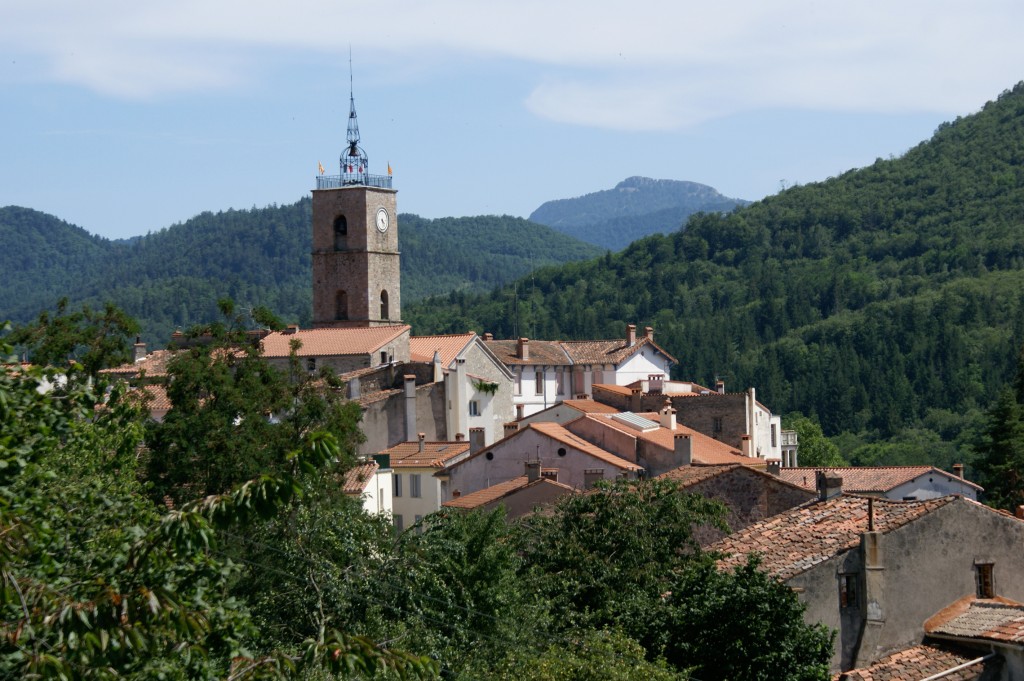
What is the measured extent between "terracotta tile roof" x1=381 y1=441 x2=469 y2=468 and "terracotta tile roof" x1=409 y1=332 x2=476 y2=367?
26.8ft

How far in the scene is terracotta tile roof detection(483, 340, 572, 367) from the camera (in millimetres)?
76188

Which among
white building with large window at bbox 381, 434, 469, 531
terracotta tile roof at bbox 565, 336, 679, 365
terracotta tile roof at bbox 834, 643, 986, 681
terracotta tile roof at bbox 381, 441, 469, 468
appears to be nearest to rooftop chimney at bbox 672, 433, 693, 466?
white building with large window at bbox 381, 434, 469, 531

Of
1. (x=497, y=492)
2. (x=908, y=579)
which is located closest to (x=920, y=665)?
(x=908, y=579)

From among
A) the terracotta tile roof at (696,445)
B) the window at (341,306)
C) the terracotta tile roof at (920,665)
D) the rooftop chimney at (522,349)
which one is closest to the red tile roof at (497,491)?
the terracotta tile roof at (696,445)

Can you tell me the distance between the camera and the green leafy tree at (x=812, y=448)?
97644 millimetres

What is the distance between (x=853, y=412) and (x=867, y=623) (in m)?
113

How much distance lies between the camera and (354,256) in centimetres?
7919

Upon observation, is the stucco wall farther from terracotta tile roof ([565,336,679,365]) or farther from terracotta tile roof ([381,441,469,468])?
terracotta tile roof ([565,336,679,365])

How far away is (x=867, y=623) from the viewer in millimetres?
25156

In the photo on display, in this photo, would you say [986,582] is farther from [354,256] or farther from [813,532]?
[354,256]

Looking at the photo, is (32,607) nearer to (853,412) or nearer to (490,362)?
(490,362)

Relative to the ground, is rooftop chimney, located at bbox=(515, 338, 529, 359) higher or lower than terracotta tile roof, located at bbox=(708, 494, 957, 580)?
higher

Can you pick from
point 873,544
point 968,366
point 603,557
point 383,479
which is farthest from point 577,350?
point 968,366

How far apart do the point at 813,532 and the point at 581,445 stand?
20.8m
